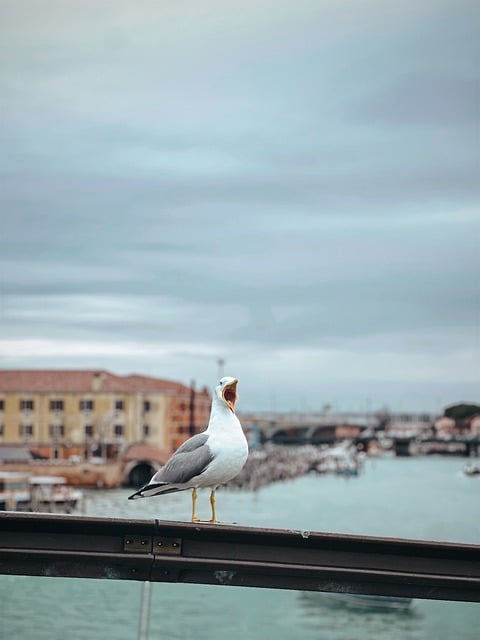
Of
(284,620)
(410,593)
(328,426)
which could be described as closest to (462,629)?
(284,620)

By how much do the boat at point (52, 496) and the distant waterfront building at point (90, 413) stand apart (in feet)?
18.3

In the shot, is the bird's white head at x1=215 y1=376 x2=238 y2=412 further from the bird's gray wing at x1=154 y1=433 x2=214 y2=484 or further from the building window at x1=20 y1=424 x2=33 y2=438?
the building window at x1=20 y1=424 x2=33 y2=438

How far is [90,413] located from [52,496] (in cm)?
1071

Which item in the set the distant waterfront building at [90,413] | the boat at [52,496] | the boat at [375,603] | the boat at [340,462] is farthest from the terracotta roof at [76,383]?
the boat at [375,603]

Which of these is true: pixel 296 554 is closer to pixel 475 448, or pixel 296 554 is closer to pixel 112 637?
pixel 112 637

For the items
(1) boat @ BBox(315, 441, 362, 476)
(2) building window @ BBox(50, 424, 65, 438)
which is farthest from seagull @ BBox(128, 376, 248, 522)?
(1) boat @ BBox(315, 441, 362, 476)

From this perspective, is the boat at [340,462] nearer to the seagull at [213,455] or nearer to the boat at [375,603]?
the boat at [375,603]

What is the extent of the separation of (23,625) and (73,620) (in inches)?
35.4

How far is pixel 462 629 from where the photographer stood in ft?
65.0

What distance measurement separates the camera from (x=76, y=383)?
158 ft

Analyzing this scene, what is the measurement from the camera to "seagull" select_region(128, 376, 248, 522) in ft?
9.93

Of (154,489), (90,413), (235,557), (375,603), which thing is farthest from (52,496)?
(235,557)

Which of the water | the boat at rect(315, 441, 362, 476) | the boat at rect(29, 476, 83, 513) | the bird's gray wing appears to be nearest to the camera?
the bird's gray wing

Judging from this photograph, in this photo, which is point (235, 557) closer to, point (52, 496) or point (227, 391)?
point (227, 391)
